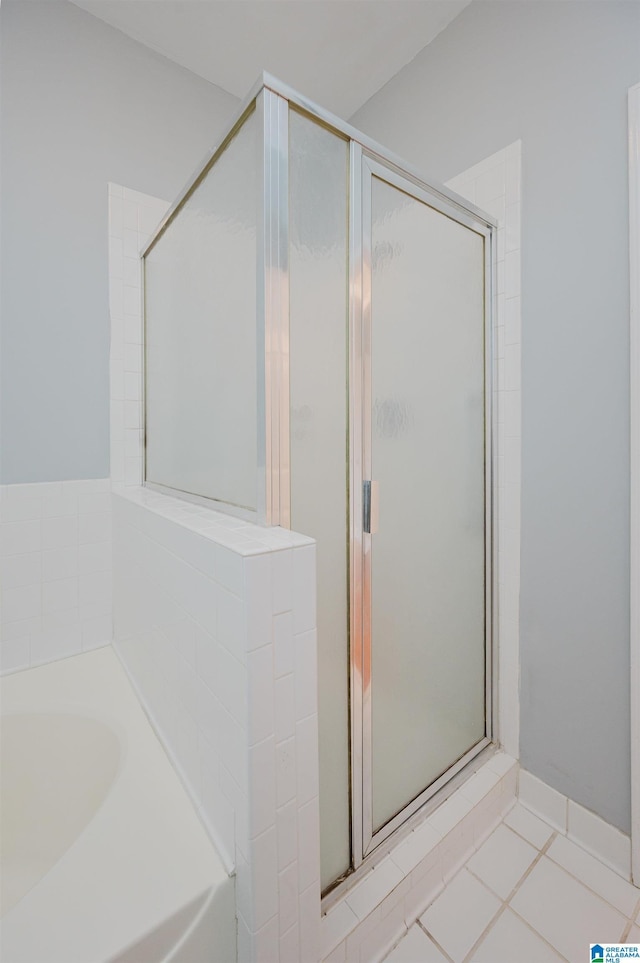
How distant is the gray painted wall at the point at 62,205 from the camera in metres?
1.17

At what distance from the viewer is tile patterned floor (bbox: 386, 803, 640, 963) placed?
87 centimetres

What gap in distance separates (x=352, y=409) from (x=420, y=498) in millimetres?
350

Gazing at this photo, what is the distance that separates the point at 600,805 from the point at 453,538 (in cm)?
79

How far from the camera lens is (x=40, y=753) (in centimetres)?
101

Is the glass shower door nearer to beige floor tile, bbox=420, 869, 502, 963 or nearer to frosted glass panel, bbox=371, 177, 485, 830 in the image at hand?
frosted glass panel, bbox=371, 177, 485, 830

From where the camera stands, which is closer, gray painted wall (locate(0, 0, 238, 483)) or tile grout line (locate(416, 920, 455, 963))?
tile grout line (locate(416, 920, 455, 963))

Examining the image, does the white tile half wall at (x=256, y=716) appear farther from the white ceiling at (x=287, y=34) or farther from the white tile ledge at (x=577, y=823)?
the white ceiling at (x=287, y=34)

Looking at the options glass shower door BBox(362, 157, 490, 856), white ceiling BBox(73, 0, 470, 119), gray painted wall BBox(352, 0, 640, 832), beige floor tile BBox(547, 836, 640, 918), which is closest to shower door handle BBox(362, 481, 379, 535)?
glass shower door BBox(362, 157, 490, 856)

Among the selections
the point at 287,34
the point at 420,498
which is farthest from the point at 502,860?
the point at 287,34

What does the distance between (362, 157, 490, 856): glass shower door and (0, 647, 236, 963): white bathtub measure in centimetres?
→ 44

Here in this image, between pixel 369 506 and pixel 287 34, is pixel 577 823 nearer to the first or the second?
pixel 369 506

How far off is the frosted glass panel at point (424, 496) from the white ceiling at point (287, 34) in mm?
844

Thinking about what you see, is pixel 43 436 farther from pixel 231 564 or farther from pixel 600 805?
pixel 600 805

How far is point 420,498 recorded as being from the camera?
1105mm
